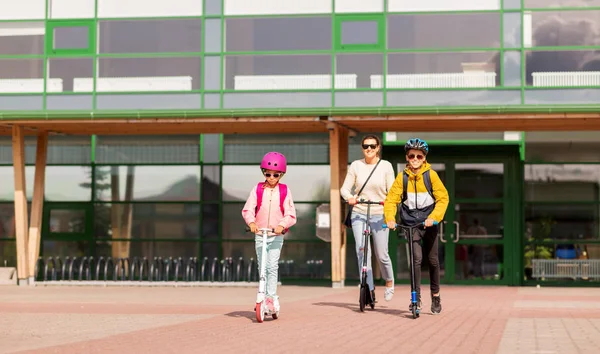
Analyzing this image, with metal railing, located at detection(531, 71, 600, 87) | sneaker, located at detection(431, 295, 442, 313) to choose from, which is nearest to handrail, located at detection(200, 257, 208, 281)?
metal railing, located at detection(531, 71, 600, 87)

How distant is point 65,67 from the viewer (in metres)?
23.3

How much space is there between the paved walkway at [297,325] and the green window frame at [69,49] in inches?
292

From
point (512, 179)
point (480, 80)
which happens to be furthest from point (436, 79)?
point (512, 179)

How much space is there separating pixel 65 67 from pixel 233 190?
433 cm

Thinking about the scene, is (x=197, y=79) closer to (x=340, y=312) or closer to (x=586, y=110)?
(x=586, y=110)

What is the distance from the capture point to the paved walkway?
8.86 metres

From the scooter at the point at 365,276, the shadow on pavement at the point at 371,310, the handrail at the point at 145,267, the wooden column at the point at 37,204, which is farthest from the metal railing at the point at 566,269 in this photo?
the scooter at the point at 365,276

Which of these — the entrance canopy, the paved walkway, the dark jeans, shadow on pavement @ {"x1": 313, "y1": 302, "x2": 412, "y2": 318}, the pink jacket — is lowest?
the paved walkway

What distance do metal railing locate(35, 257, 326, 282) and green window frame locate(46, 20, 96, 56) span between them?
4209mm

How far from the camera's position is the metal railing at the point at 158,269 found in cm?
2166

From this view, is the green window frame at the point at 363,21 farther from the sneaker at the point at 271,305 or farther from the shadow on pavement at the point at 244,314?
the sneaker at the point at 271,305

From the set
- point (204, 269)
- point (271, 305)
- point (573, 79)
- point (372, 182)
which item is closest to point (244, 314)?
point (271, 305)

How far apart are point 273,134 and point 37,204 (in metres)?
4.75

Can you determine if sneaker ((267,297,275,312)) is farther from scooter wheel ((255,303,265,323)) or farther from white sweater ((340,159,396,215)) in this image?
white sweater ((340,159,396,215))
